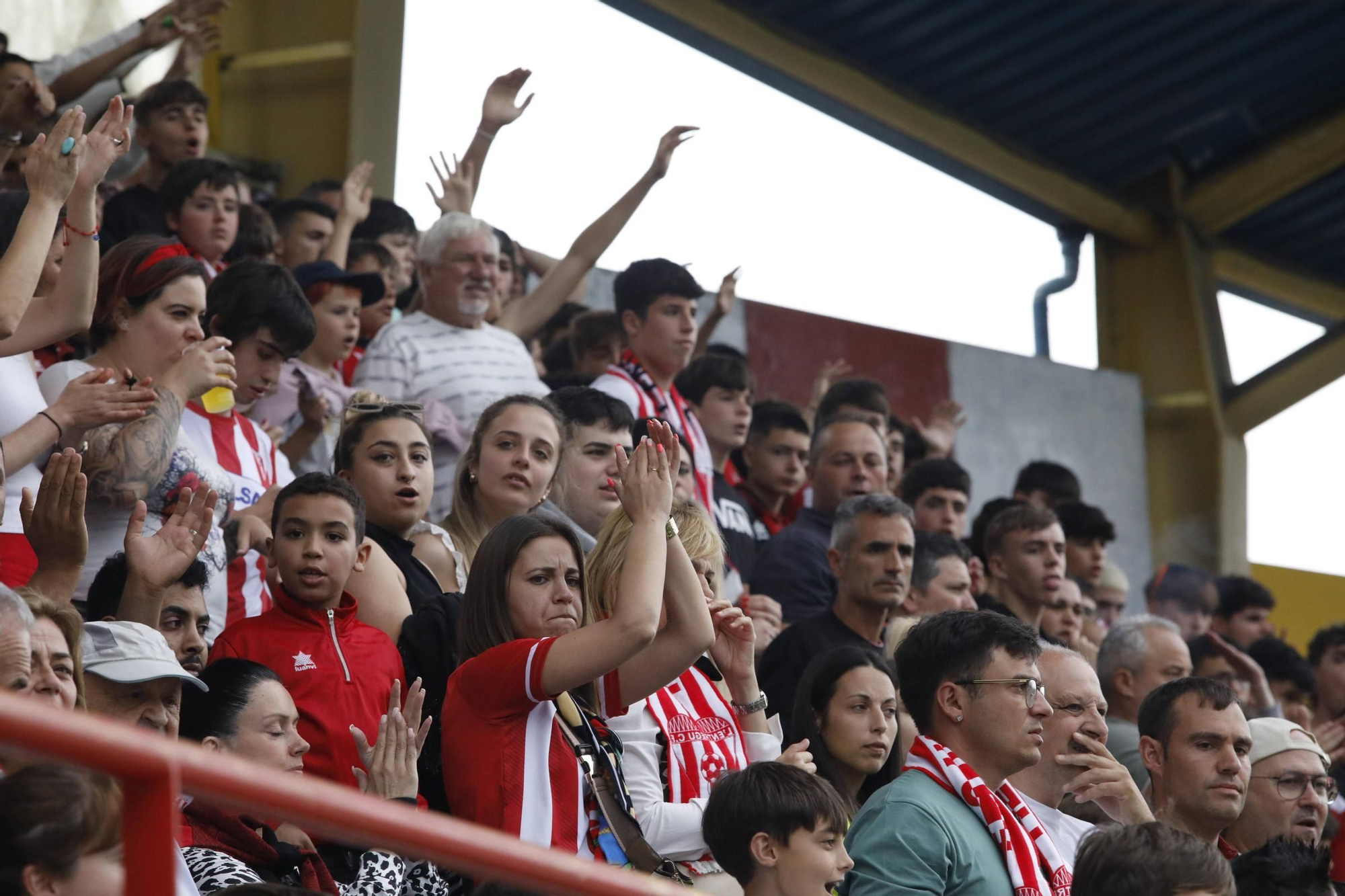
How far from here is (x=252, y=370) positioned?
453cm

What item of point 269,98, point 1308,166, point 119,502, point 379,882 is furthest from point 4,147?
point 1308,166

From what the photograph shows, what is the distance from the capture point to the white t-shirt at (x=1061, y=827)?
367cm

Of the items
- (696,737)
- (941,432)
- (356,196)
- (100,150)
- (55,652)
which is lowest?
(696,737)

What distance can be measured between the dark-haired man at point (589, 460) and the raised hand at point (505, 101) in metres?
2.12

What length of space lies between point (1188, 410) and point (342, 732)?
418 inches

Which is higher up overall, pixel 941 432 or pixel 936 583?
pixel 941 432

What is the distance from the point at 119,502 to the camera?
12.2 ft

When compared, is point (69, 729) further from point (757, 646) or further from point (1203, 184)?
point (1203, 184)

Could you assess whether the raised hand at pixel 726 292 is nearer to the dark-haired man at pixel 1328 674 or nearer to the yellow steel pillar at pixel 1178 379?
the dark-haired man at pixel 1328 674

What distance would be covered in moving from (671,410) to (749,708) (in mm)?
2129

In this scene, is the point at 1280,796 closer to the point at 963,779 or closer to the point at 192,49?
the point at 963,779

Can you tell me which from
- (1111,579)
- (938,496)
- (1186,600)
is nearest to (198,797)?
(938,496)

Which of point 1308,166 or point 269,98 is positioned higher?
point 1308,166

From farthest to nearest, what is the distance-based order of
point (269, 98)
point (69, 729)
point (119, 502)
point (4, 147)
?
point (269, 98), point (4, 147), point (119, 502), point (69, 729)
